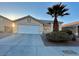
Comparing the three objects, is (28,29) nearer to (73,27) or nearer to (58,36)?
(58,36)

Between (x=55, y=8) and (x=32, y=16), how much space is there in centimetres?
163

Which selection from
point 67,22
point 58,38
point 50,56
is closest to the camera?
point 50,56

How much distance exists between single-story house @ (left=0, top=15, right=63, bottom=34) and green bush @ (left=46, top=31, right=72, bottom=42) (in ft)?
2.15

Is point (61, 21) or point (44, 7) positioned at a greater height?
point (44, 7)

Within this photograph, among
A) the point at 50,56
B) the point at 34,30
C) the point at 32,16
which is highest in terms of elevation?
the point at 32,16

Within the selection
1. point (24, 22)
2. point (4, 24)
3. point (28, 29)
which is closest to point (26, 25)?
point (24, 22)

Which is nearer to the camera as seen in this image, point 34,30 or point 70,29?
point 70,29

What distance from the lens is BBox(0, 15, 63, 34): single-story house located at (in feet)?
34.3

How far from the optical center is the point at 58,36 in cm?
1153

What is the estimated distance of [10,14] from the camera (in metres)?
10.6

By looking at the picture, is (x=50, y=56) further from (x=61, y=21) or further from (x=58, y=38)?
(x=58, y=38)

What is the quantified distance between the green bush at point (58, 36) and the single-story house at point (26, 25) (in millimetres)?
656

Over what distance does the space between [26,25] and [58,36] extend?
2495 mm

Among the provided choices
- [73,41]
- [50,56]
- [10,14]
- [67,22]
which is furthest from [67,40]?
[10,14]
